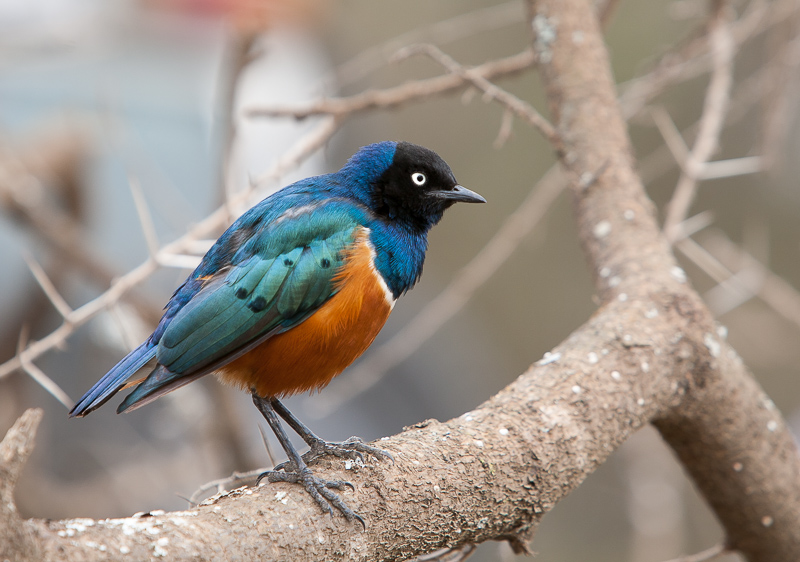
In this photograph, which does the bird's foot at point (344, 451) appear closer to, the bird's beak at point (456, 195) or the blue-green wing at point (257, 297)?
the blue-green wing at point (257, 297)

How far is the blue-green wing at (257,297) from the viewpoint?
2318 millimetres

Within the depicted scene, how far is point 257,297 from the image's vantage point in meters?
2.39

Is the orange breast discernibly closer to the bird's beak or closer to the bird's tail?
the bird's tail

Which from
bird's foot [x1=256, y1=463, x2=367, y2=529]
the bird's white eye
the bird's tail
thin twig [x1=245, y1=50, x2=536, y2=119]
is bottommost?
bird's foot [x1=256, y1=463, x2=367, y2=529]

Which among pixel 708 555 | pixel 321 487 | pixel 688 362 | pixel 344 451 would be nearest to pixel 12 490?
pixel 321 487

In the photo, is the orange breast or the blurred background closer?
the orange breast

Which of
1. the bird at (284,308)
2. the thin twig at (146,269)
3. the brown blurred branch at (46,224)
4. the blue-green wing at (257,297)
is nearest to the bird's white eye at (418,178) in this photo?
the bird at (284,308)

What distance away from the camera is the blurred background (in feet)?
13.1

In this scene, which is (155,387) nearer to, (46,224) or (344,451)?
(344,451)

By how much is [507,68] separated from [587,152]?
70 cm

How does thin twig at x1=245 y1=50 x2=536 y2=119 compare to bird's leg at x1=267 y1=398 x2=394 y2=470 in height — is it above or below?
above

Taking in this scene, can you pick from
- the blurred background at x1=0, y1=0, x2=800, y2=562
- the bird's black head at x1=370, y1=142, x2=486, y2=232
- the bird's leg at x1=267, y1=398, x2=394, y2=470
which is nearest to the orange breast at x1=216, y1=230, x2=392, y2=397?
the bird's leg at x1=267, y1=398, x2=394, y2=470

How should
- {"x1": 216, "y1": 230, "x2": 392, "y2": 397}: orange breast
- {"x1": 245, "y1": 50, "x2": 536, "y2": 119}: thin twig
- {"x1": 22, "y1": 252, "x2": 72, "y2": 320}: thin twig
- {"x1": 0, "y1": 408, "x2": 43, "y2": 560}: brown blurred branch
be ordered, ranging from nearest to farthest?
{"x1": 0, "y1": 408, "x2": 43, "y2": 560}: brown blurred branch, {"x1": 216, "y1": 230, "x2": 392, "y2": 397}: orange breast, {"x1": 22, "y1": 252, "x2": 72, "y2": 320}: thin twig, {"x1": 245, "y1": 50, "x2": 536, "y2": 119}: thin twig

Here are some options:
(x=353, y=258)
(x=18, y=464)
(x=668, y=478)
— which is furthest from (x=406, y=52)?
(x=668, y=478)
